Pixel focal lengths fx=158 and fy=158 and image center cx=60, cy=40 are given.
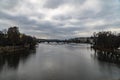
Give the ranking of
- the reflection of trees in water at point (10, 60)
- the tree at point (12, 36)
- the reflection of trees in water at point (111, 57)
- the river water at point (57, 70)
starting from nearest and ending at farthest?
1. the river water at point (57, 70)
2. the reflection of trees in water at point (10, 60)
3. the reflection of trees in water at point (111, 57)
4. the tree at point (12, 36)

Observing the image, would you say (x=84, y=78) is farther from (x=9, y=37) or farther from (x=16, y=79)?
(x=9, y=37)

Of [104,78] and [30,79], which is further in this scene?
[104,78]

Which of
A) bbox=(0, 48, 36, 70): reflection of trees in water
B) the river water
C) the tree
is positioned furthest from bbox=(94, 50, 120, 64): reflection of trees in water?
the tree

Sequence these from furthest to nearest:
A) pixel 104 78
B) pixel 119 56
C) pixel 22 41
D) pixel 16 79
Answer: pixel 22 41
pixel 119 56
pixel 104 78
pixel 16 79

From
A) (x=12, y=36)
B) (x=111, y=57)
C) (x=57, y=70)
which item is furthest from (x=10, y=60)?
(x=12, y=36)

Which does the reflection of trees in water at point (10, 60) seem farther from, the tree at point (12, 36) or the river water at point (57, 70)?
the tree at point (12, 36)

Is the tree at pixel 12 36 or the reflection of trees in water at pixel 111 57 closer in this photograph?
the reflection of trees in water at pixel 111 57

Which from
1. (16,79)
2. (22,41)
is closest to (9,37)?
(22,41)

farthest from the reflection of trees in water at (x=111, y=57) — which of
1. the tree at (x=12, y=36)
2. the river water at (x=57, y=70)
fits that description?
the tree at (x=12, y=36)

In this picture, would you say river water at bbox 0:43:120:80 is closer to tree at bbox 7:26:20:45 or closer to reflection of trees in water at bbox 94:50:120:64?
reflection of trees in water at bbox 94:50:120:64

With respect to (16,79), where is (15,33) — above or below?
above

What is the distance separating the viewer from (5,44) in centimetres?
5891

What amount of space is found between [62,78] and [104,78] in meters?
5.19

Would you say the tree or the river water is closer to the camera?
the river water
